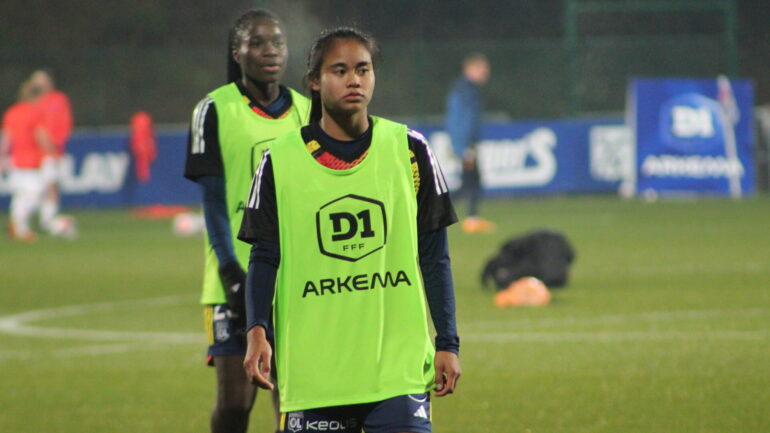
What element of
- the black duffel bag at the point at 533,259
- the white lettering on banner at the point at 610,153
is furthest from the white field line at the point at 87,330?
the white lettering on banner at the point at 610,153

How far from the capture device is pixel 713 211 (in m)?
23.6

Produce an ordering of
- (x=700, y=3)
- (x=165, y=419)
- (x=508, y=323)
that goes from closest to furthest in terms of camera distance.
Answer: (x=165, y=419) → (x=508, y=323) → (x=700, y=3)

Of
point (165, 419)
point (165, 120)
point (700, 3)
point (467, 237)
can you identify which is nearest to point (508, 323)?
point (165, 419)

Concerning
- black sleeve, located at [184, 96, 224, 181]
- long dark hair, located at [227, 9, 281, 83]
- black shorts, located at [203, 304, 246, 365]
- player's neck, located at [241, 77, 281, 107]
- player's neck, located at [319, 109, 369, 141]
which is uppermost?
long dark hair, located at [227, 9, 281, 83]

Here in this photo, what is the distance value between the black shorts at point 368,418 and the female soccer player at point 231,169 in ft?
5.19

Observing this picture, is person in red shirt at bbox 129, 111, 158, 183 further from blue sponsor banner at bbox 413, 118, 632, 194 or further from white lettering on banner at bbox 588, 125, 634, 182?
white lettering on banner at bbox 588, 125, 634, 182

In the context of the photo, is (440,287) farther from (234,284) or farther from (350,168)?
(234,284)

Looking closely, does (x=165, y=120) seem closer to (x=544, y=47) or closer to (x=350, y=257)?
(x=544, y=47)

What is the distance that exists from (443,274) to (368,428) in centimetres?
52

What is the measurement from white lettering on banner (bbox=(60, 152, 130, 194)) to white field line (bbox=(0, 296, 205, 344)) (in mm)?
14256

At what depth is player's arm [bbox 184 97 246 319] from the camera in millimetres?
5996

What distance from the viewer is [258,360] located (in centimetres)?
445

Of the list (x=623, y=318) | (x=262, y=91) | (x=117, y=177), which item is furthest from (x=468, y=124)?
(x=262, y=91)

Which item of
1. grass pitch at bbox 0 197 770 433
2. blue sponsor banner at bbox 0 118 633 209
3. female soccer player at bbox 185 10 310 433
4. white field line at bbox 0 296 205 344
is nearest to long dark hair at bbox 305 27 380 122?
female soccer player at bbox 185 10 310 433
